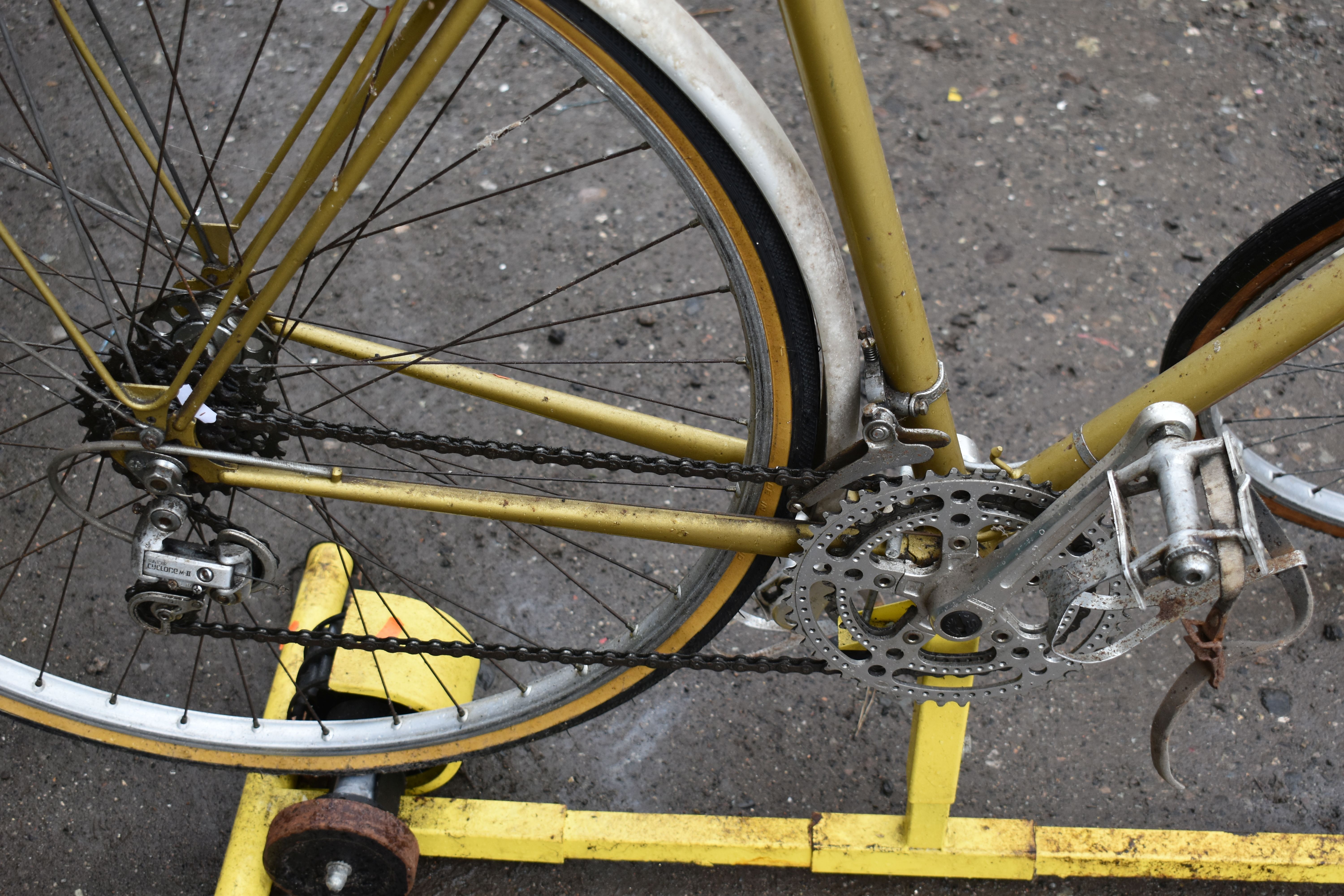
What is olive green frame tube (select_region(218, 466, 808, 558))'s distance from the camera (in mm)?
1363

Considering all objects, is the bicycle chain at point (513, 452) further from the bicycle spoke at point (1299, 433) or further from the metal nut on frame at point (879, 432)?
the bicycle spoke at point (1299, 433)

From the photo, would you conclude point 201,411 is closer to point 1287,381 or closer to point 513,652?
point 513,652

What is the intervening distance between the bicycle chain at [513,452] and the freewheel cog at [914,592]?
0.09 m

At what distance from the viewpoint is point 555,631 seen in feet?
6.99

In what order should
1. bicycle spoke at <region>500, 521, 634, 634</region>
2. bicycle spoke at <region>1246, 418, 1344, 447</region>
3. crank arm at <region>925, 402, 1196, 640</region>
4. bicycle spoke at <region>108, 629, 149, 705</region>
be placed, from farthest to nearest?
bicycle spoke at <region>1246, 418, 1344, 447</region> < bicycle spoke at <region>500, 521, 634, 634</region> < bicycle spoke at <region>108, 629, 149, 705</region> < crank arm at <region>925, 402, 1196, 640</region>

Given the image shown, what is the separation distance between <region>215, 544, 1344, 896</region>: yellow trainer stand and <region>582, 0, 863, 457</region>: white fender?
2.44 feet

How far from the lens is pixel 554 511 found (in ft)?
4.60

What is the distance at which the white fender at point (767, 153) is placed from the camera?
108 cm

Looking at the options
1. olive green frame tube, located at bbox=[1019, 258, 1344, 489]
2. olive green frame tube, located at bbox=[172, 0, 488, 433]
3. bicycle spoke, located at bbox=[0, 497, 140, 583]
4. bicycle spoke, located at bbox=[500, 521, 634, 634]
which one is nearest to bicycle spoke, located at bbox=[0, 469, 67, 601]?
bicycle spoke, located at bbox=[0, 497, 140, 583]

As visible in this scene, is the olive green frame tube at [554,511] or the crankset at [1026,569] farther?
the olive green frame tube at [554,511]

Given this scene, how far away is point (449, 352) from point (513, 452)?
59cm

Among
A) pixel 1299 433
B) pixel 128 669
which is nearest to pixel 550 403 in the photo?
pixel 128 669

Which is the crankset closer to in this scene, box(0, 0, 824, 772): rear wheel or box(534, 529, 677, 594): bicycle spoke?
box(0, 0, 824, 772): rear wheel

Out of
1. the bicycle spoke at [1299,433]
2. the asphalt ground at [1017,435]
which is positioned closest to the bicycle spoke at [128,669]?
the asphalt ground at [1017,435]
